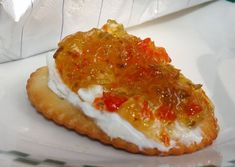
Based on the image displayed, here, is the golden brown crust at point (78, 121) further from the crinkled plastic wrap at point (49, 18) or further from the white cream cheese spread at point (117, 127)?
the crinkled plastic wrap at point (49, 18)

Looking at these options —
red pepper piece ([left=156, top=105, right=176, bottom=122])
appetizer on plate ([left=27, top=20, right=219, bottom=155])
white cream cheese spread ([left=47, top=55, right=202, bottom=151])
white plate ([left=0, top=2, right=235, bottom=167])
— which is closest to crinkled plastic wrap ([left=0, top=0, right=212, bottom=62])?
white plate ([left=0, top=2, right=235, bottom=167])

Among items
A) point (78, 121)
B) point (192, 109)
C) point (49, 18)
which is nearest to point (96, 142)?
point (78, 121)

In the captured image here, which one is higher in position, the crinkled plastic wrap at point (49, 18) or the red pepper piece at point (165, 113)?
the crinkled plastic wrap at point (49, 18)

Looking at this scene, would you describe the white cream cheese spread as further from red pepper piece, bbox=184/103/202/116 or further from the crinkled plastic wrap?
the crinkled plastic wrap

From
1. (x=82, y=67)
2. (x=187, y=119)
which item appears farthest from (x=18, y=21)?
(x=187, y=119)

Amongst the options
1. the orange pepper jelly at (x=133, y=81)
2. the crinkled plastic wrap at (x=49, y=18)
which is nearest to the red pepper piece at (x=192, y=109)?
the orange pepper jelly at (x=133, y=81)

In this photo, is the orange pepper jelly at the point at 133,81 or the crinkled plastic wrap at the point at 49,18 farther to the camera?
the crinkled plastic wrap at the point at 49,18
